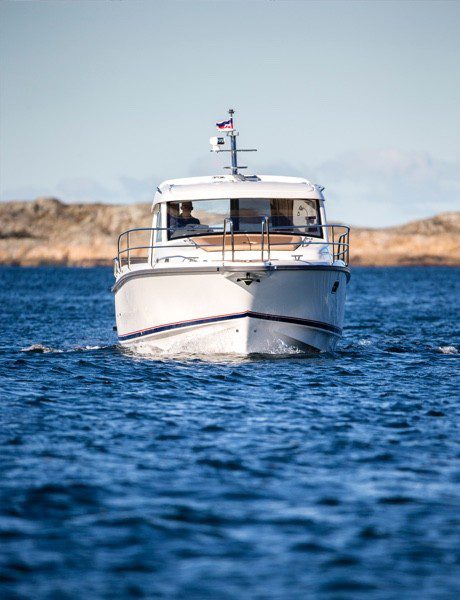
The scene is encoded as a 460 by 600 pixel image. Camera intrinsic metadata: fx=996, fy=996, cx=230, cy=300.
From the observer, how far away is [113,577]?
650 cm

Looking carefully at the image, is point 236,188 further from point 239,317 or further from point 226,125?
point 239,317

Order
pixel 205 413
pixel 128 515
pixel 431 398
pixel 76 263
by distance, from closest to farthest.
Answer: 1. pixel 128 515
2. pixel 205 413
3. pixel 431 398
4. pixel 76 263

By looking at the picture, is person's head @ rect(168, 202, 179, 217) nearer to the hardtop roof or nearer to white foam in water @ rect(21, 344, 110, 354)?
the hardtop roof

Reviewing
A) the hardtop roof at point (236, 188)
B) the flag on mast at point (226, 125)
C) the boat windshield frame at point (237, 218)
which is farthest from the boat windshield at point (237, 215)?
the flag on mast at point (226, 125)

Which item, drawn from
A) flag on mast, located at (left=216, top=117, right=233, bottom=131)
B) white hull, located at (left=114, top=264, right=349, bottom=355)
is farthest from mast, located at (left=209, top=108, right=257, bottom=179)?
white hull, located at (left=114, top=264, right=349, bottom=355)

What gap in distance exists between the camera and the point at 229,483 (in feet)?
28.2

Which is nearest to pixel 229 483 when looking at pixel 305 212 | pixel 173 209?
pixel 173 209

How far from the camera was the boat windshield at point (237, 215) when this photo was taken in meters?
18.5

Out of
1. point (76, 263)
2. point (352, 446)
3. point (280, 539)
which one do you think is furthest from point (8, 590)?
point (76, 263)

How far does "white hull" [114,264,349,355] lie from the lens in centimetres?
1627

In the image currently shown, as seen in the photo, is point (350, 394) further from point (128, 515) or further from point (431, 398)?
point (128, 515)

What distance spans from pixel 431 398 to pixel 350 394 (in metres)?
1.09

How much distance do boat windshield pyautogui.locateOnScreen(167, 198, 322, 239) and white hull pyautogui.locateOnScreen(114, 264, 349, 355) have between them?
1.53m

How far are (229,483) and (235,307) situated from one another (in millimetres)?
7841
